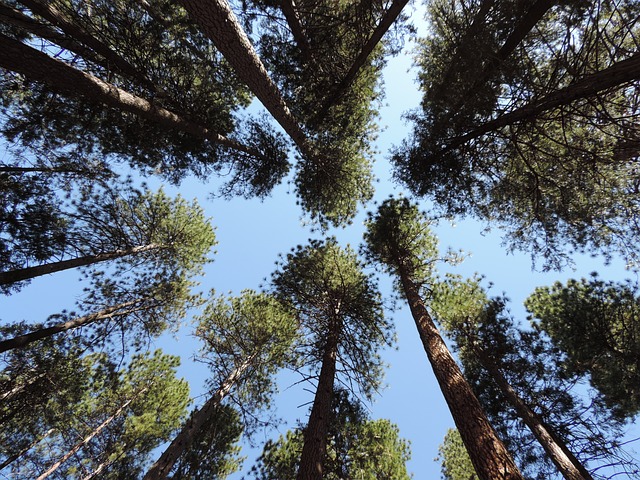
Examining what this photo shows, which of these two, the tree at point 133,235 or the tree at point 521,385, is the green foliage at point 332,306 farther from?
the tree at point 133,235

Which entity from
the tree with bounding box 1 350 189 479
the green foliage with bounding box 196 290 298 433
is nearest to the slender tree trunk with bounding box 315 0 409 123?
the green foliage with bounding box 196 290 298 433

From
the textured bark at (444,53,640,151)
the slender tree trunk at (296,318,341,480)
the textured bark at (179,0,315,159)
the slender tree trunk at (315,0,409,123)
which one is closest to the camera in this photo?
the textured bark at (444,53,640,151)

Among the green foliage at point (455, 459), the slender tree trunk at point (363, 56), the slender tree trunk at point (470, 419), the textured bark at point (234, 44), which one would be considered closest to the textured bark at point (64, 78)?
the textured bark at point (234, 44)

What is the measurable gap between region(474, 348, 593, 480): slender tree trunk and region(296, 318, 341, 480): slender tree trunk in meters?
4.82

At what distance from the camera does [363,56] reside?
7000mm

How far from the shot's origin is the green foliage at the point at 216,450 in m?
8.06

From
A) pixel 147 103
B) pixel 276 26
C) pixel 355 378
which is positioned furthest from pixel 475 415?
pixel 276 26

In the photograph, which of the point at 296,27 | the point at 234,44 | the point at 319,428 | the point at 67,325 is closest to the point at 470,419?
the point at 319,428

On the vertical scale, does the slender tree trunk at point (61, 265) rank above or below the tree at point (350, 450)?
above

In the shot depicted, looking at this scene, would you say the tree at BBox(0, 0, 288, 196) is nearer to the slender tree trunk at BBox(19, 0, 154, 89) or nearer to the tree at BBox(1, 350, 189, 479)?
the slender tree trunk at BBox(19, 0, 154, 89)

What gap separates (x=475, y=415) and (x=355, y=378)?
3.62m

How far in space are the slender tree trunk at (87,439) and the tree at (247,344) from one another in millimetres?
2451

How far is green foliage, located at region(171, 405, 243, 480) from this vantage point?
26.5 ft

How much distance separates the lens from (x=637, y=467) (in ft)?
16.2
